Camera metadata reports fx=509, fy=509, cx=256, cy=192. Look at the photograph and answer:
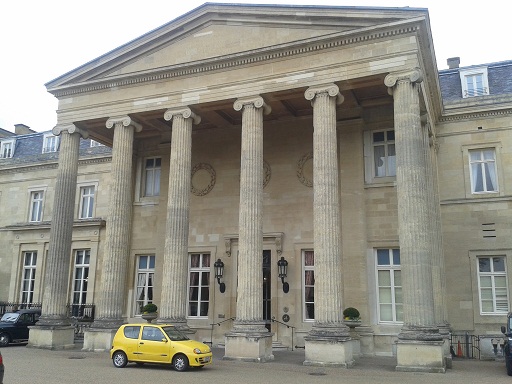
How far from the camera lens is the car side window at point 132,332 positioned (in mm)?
15523

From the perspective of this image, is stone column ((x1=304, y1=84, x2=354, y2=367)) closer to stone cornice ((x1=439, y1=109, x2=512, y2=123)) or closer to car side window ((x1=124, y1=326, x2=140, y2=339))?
car side window ((x1=124, y1=326, x2=140, y2=339))

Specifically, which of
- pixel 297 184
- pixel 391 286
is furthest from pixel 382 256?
pixel 297 184

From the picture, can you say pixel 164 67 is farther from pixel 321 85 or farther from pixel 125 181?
pixel 321 85

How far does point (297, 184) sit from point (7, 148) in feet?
79.7

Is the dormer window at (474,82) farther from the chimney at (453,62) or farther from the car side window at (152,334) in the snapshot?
the car side window at (152,334)

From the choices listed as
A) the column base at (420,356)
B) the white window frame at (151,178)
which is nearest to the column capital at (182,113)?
the white window frame at (151,178)

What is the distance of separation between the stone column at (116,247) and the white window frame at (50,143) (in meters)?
14.1

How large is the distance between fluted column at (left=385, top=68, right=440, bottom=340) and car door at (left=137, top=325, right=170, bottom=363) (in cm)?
708

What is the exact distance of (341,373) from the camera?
14516 mm

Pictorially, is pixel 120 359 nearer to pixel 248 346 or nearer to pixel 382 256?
pixel 248 346

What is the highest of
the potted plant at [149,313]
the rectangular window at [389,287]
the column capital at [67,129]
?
the column capital at [67,129]

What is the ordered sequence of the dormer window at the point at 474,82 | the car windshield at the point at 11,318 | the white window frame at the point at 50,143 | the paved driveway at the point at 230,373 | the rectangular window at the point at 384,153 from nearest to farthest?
the paved driveway at the point at 230,373 → the rectangular window at the point at 384,153 → the car windshield at the point at 11,318 → the dormer window at the point at 474,82 → the white window frame at the point at 50,143

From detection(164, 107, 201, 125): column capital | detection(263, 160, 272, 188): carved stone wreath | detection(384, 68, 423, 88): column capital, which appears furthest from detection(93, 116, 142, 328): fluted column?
detection(384, 68, 423, 88): column capital

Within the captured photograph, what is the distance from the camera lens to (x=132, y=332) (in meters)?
15.6
